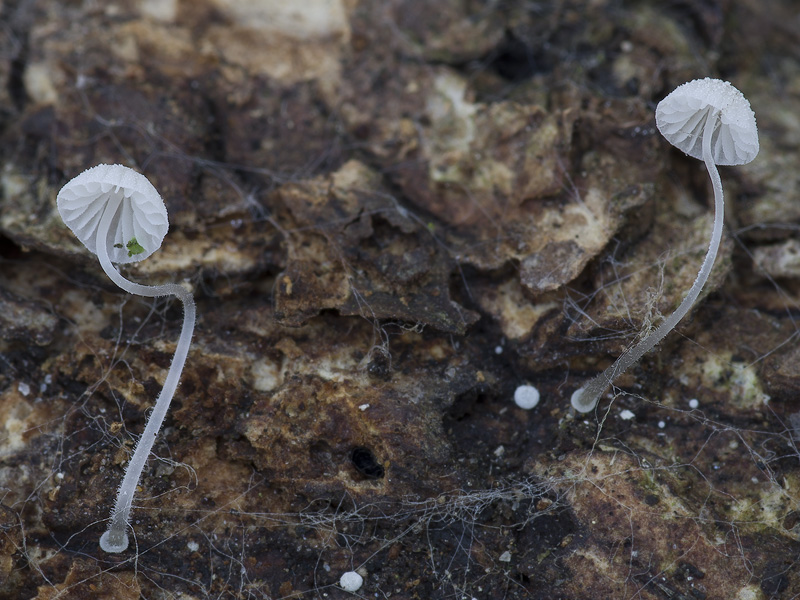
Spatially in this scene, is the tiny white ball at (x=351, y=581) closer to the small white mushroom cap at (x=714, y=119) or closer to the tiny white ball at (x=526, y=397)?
the tiny white ball at (x=526, y=397)

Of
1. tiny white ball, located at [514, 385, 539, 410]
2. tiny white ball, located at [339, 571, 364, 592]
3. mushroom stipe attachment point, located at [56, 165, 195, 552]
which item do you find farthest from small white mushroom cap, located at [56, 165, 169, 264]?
tiny white ball, located at [514, 385, 539, 410]

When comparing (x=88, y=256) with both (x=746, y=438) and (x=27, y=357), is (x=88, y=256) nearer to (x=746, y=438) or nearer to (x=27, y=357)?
(x=27, y=357)

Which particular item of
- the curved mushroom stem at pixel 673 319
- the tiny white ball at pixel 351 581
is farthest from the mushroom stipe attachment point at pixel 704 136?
the tiny white ball at pixel 351 581

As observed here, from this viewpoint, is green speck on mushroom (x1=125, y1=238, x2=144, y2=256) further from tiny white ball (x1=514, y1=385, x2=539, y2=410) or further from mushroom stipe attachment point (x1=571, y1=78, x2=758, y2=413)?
mushroom stipe attachment point (x1=571, y1=78, x2=758, y2=413)

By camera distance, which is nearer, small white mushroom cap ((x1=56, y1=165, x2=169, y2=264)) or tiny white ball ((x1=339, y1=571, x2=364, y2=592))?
small white mushroom cap ((x1=56, y1=165, x2=169, y2=264))

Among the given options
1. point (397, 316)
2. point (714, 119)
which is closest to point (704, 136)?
point (714, 119)

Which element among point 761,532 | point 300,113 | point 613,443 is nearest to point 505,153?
point 300,113
